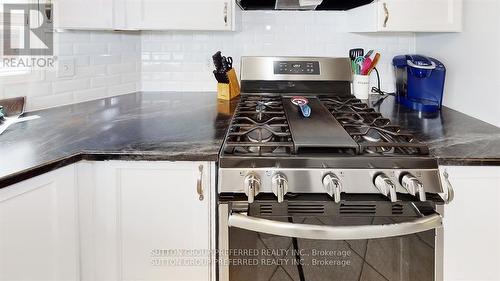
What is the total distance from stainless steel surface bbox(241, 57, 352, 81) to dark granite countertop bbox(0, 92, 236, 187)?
1.02 feet

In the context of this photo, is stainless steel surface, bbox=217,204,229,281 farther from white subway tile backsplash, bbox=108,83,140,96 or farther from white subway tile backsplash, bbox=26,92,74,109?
white subway tile backsplash, bbox=108,83,140,96

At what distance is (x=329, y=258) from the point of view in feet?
3.68

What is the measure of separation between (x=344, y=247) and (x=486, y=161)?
466mm

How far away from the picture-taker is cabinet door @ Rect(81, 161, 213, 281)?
3.88ft

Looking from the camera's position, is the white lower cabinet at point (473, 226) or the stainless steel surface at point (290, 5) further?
the stainless steel surface at point (290, 5)

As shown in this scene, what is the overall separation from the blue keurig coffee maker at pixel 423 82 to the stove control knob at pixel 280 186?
3.45ft

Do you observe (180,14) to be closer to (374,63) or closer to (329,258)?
(374,63)

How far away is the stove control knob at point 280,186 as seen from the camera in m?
1.02

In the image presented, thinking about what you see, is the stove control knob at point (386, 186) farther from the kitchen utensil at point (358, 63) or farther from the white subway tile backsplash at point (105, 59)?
the white subway tile backsplash at point (105, 59)

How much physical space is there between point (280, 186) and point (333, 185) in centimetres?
13

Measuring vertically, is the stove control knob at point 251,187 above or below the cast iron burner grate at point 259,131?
below

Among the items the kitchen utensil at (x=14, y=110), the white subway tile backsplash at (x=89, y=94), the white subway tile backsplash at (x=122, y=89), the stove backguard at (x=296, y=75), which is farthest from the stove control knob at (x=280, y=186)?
the white subway tile backsplash at (x=122, y=89)

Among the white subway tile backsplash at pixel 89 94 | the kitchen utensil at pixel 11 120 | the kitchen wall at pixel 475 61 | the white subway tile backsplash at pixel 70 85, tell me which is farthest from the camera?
the white subway tile backsplash at pixel 89 94

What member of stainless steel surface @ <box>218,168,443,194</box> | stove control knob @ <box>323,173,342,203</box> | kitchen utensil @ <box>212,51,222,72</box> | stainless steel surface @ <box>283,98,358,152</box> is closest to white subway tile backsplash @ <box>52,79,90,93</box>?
kitchen utensil @ <box>212,51,222,72</box>
